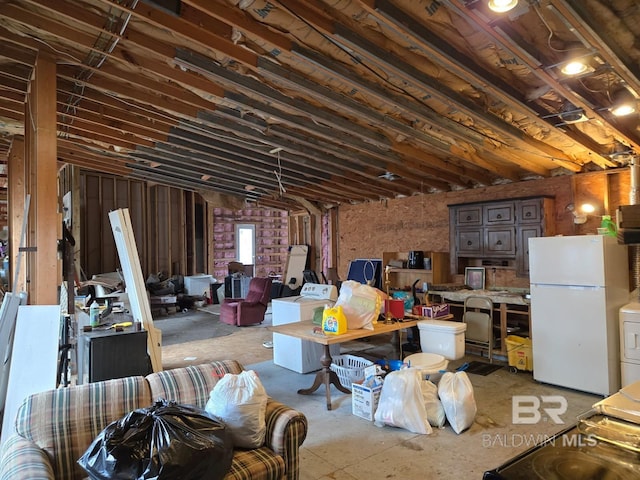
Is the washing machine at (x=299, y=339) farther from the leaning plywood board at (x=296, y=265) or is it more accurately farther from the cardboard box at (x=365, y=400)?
the leaning plywood board at (x=296, y=265)

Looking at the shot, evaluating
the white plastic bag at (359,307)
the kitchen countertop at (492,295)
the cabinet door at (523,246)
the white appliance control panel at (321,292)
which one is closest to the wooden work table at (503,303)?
the kitchen countertop at (492,295)

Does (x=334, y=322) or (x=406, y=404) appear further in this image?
(x=334, y=322)

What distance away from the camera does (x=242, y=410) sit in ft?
6.57

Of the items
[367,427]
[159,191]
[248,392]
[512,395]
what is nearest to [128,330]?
[248,392]

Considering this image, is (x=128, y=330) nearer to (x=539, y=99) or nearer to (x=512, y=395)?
(x=512, y=395)

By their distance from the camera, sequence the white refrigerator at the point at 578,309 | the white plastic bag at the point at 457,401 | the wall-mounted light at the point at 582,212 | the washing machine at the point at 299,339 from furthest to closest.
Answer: the wall-mounted light at the point at 582,212 < the washing machine at the point at 299,339 < the white refrigerator at the point at 578,309 < the white plastic bag at the point at 457,401

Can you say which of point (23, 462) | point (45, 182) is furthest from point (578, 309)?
point (45, 182)

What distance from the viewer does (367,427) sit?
10.6 ft

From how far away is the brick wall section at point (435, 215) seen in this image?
529cm

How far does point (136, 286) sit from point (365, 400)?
7.56 ft

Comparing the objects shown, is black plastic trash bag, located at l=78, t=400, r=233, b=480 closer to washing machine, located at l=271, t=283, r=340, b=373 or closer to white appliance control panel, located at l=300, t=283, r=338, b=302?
washing machine, located at l=271, t=283, r=340, b=373

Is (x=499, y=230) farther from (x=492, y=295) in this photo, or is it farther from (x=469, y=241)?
(x=492, y=295)

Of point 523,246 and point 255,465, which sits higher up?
point 523,246

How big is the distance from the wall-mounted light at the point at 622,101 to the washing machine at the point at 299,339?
10.4ft
